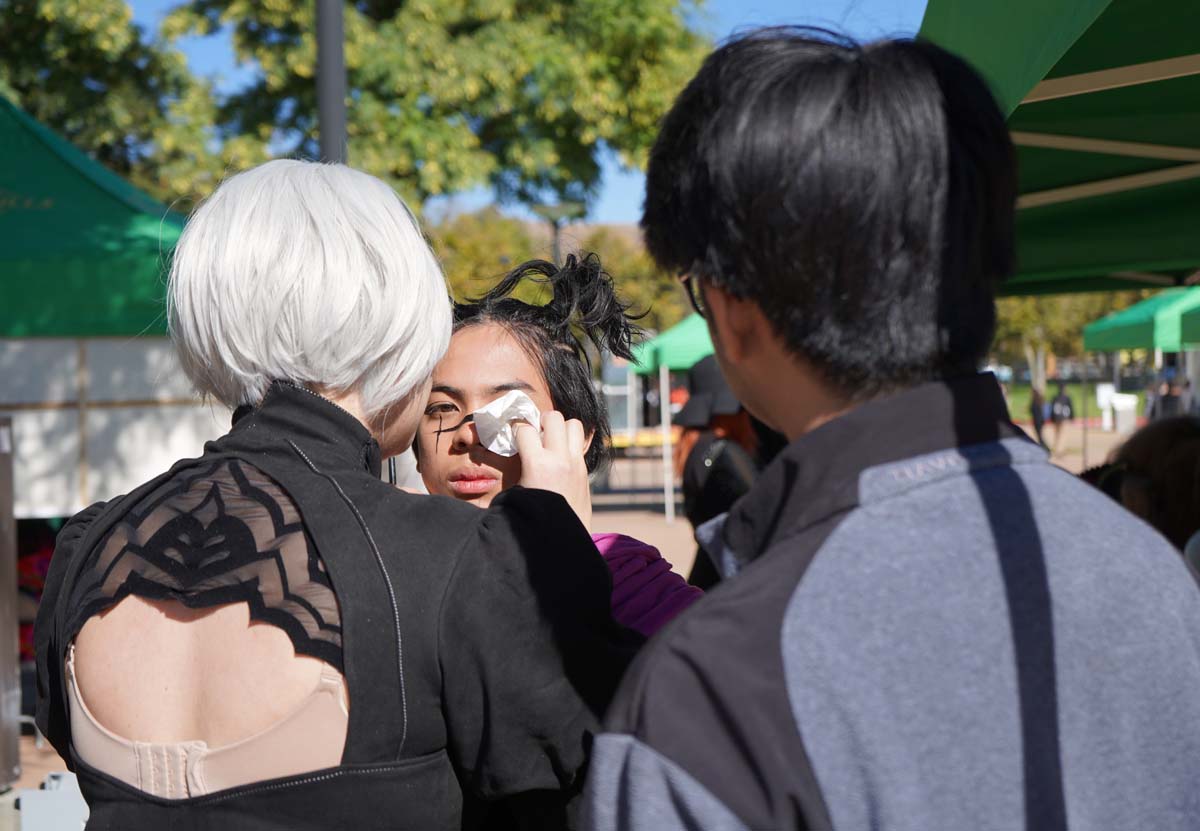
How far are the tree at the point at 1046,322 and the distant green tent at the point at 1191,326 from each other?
27.9m

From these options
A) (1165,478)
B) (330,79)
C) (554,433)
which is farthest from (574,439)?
(1165,478)

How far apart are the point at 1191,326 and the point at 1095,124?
5.82m

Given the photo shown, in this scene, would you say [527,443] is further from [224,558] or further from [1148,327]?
[1148,327]

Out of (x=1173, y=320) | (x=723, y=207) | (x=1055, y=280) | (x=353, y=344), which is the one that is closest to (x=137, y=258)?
(x=1055, y=280)

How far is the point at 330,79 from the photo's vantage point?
11.1 feet

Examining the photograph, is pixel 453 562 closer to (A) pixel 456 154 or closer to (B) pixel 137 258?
(B) pixel 137 258

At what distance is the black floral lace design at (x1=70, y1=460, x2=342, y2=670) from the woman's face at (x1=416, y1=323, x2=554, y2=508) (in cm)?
64

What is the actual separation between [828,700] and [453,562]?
49 centimetres

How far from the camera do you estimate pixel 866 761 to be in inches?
34.9

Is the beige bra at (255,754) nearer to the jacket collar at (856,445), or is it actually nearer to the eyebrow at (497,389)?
the jacket collar at (856,445)

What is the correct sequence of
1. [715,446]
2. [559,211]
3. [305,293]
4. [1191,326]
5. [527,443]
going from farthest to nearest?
[559,211], [1191,326], [715,446], [527,443], [305,293]

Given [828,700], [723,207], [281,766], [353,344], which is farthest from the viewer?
[353,344]

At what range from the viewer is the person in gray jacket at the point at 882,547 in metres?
0.89

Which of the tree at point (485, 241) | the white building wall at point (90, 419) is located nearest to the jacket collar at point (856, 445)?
the white building wall at point (90, 419)
